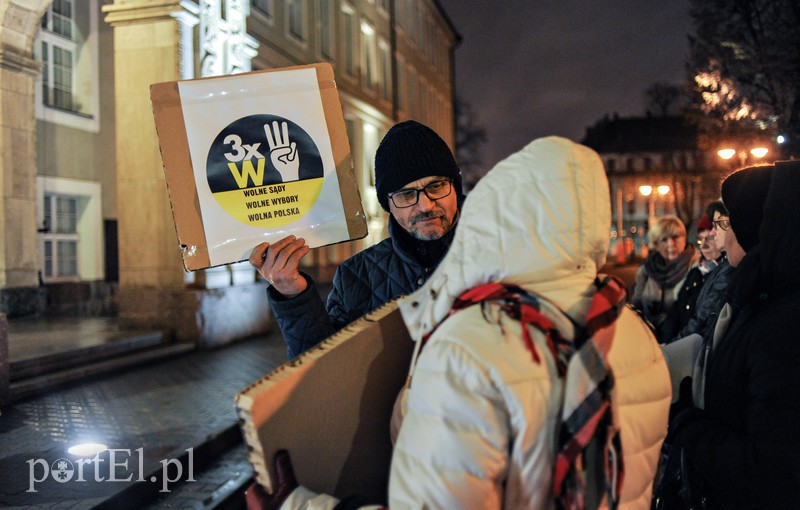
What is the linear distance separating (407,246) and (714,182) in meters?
29.6

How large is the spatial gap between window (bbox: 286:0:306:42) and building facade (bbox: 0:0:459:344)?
54 mm

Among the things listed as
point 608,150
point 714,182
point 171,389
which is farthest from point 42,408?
point 608,150

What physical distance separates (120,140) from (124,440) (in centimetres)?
659

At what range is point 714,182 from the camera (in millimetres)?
27953

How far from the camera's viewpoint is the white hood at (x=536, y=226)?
1248 millimetres

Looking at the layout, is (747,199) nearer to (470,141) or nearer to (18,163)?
(18,163)

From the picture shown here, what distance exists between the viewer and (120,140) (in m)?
10.3

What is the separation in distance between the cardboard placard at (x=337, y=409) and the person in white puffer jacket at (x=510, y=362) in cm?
8

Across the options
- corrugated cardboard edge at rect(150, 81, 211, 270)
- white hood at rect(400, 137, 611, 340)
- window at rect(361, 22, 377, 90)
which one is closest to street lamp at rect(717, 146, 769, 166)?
window at rect(361, 22, 377, 90)

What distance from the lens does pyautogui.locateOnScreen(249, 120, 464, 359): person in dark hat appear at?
2197mm

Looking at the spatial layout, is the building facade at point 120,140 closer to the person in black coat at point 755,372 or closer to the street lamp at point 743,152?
the person in black coat at point 755,372

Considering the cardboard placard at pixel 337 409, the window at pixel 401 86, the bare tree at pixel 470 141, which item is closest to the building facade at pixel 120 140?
the window at pixel 401 86

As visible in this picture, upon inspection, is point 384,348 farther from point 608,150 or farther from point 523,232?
point 608,150

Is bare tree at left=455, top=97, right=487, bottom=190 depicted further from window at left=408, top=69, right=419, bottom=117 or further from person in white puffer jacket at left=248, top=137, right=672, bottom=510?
person in white puffer jacket at left=248, top=137, right=672, bottom=510
